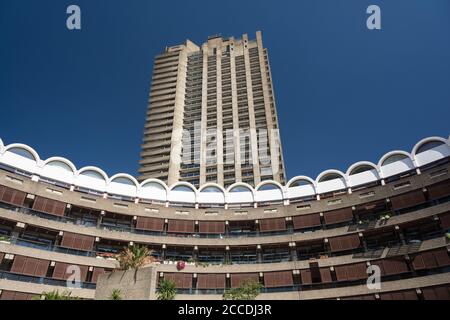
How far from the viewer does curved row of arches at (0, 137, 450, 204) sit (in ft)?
123

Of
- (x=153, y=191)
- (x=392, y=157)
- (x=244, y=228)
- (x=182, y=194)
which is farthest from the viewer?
(x=182, y=194)

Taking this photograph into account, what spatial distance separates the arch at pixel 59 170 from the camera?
38781 mm

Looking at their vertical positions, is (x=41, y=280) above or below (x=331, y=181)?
below

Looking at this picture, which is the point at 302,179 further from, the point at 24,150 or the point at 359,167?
the point at 24,150

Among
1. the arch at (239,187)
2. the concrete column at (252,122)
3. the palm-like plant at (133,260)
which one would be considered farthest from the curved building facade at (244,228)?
the concrete column at (252,122)

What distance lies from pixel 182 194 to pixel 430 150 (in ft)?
99.0

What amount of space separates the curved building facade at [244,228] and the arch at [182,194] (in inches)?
5.2

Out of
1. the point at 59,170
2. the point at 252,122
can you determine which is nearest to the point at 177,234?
the point at 59,170

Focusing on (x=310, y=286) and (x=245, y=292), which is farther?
(x=310, y=286)

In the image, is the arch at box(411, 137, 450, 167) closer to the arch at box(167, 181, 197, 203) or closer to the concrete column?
the arch at box(167, 181, 197, 203)

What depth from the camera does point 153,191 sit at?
4338 centimetres

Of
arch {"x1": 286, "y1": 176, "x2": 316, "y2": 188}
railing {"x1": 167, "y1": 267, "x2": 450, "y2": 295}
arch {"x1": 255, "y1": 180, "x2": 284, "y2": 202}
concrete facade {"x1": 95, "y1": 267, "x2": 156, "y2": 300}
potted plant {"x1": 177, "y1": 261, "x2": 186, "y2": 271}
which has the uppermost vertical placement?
arch {"x1": 286, "y1": 176, "x2": 316, "y2": 188}

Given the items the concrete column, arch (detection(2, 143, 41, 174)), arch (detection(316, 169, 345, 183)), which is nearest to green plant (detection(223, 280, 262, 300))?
arch (detection(316, 169, 345, 183))
